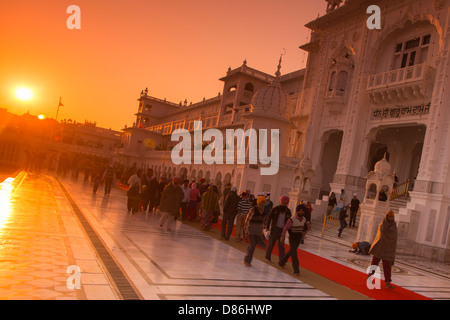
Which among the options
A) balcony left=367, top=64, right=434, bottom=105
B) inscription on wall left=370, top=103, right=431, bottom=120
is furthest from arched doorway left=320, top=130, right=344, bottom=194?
balcony left=367, top=64, right=434, bottom=105

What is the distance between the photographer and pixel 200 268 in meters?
6.83

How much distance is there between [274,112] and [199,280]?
62.1ft

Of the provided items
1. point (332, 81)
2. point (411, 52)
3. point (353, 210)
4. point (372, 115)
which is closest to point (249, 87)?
point (332, 81)

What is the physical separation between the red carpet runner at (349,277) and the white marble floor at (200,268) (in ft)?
1.71

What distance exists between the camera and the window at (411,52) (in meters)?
19.2

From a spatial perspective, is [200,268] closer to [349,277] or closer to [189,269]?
[189,269]

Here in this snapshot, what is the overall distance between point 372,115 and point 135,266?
18.4 metres

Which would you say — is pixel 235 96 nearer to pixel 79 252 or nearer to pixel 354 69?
A: pixel 354 69

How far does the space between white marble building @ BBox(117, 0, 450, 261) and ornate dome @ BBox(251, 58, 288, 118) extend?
0.06 meters

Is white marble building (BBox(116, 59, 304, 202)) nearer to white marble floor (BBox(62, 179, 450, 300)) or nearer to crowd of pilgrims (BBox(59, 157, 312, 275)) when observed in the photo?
crowd of pilgrims (BBox(59, 157, 312, 275))

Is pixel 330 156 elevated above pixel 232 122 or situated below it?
below

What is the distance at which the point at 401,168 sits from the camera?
73.7 feet

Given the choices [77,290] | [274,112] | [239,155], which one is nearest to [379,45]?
[274,112]

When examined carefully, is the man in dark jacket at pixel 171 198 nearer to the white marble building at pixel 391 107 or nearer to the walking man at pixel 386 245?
the walking man at pixel 386 245
